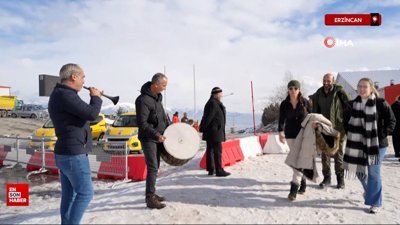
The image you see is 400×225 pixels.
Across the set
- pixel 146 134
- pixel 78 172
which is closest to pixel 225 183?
pixel 146 134

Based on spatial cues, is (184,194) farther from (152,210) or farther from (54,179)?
(54,179)

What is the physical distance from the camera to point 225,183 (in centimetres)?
737

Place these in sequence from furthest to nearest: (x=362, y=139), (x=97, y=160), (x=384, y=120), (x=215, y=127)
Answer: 1. (x=97, y=160)
2. (x=215, y=127)
3. (x=362, y=139)
4. (x=384, y=120)

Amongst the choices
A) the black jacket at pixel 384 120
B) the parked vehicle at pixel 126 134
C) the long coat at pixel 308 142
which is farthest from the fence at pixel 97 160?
the black jacket at pixel 384 120

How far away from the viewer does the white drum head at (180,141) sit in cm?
563

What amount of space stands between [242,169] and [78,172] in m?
5.52

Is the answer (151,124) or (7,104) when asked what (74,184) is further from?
(7,104)

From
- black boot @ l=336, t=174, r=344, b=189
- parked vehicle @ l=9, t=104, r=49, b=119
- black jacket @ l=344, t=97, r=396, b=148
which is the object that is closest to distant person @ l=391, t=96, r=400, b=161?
black boot @ l=336, t=174, r=344, b=189

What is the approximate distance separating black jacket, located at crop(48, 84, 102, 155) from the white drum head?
60.0 inches

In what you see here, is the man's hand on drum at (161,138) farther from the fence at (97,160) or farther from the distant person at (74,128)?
the fence at (97,160)

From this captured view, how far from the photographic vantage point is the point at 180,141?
5.79 metres

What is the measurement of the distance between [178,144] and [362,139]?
290 cm

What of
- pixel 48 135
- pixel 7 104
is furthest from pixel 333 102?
pixel 7 104

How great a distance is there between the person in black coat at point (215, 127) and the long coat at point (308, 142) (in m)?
2.46
